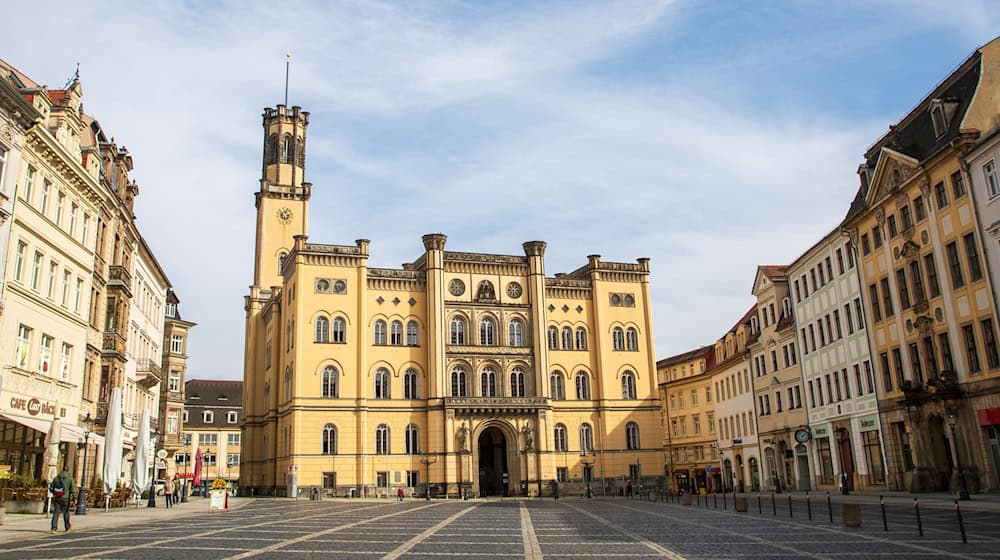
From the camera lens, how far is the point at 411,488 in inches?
2491

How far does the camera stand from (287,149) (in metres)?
93.6

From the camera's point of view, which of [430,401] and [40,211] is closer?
[40,211]

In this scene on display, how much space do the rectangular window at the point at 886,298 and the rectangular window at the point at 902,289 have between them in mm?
1035

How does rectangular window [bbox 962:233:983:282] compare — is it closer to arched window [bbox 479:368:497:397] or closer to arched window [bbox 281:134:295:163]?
arched window [bbox 479:368:497:397]

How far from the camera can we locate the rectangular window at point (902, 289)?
4122 centimetres

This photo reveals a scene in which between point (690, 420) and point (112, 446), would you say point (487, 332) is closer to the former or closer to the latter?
point (690, 420)

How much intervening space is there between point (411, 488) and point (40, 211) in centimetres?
3751

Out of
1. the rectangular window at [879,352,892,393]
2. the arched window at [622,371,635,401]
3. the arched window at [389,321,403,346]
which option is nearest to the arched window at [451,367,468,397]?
the arched window at [389,321,403,346]

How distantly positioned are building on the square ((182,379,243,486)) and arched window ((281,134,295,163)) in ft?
117

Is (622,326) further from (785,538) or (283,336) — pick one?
(785,538)

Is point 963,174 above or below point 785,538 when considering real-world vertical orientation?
above

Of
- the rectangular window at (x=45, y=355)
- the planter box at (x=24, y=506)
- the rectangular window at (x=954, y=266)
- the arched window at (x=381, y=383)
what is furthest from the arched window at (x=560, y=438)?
the planter box at (x=24, y=506)

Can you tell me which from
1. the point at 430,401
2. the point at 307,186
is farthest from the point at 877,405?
the point at 307,186

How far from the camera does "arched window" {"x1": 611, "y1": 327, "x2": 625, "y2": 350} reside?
7275 cm
